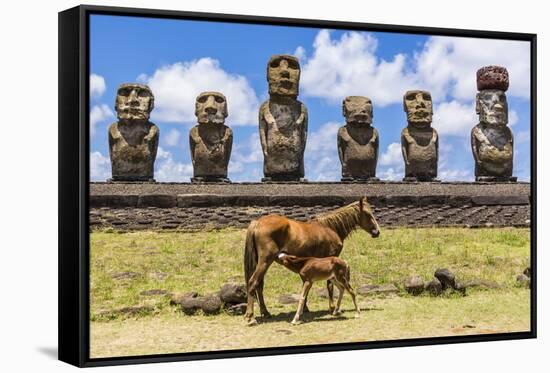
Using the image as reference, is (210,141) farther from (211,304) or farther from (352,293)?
(352,293)

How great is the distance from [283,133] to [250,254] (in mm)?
1963

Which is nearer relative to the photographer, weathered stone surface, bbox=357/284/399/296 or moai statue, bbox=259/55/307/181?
weathered stone surface, bbox=357/284/399/296

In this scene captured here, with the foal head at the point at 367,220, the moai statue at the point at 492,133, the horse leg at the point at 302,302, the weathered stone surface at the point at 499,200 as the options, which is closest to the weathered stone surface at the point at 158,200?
the horse leg at the point at 302,302

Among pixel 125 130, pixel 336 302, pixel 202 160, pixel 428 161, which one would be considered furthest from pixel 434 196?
pixel 125 130

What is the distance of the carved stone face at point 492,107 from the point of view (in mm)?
15656

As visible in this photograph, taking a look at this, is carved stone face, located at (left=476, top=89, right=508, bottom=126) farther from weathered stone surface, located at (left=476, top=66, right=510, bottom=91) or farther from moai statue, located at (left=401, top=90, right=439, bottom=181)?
moai statue, located at (left=401, top=90, right=439, bottom=181)

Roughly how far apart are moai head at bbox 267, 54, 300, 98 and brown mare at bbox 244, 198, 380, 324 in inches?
69.2

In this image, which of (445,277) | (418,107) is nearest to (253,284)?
(445,277)

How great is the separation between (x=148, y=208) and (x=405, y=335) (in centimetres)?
356

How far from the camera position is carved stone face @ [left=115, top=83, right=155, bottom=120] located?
13.2 m

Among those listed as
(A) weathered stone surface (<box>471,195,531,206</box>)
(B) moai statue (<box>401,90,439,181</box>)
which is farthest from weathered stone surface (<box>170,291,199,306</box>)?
(A) weathered stone surface (<box>471,195,531,206</box>)

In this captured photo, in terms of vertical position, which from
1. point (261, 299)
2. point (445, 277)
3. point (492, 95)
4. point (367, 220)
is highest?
point (492, 95)

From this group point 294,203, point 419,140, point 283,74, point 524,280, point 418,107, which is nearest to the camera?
point 283,74

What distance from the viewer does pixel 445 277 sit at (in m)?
14.6
